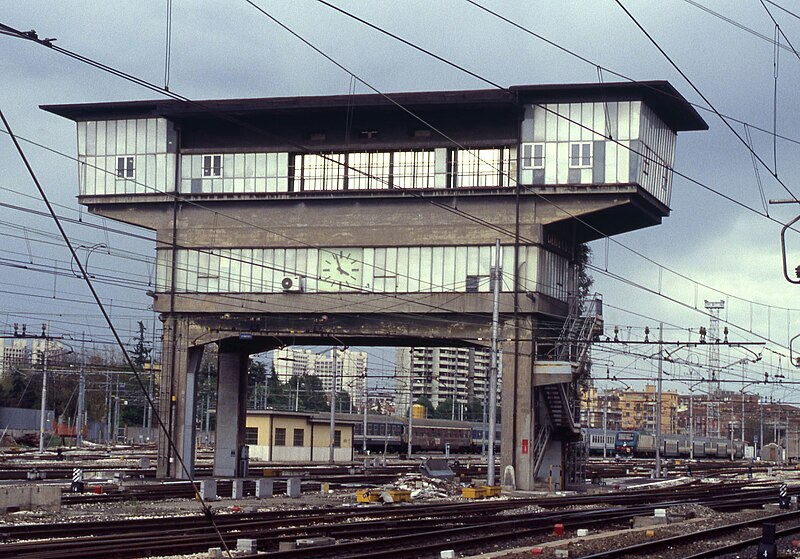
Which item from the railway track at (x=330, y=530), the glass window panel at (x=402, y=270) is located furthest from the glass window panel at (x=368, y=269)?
the railway track at (x=330, y=530)

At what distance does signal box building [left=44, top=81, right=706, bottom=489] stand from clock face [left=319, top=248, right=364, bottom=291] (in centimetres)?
8

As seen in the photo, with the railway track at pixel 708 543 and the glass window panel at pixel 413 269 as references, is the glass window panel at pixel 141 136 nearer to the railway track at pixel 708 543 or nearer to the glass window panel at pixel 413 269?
the glass window panel at pixel 413 269

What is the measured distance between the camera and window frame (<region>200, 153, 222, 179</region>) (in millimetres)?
57281

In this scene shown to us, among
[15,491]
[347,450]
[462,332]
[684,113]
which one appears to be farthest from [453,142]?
[347,450]

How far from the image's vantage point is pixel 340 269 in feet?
182

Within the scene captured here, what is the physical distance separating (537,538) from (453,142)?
26888 millimetres

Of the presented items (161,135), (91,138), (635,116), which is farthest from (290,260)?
(635,116)

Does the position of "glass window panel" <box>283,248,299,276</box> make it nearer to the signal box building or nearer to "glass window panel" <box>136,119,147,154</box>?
the signal box building

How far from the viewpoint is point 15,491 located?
33.2m

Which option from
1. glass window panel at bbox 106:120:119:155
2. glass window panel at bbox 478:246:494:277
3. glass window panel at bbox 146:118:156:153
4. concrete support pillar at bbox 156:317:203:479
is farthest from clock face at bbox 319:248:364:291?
glass window panel at bbox 106:120:119:155

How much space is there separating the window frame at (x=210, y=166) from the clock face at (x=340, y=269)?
22.3 feet

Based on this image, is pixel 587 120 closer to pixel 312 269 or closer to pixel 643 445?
pixel 312 269

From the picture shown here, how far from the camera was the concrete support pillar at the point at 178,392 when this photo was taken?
56.4 m

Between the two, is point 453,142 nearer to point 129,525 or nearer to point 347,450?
point 129,525
